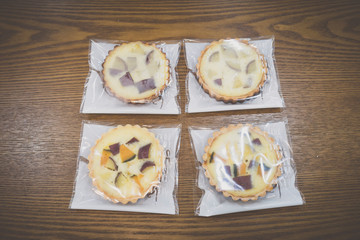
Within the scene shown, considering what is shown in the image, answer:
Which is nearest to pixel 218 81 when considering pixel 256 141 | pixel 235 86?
pixel 235 86

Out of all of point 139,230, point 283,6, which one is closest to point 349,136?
point 283,6

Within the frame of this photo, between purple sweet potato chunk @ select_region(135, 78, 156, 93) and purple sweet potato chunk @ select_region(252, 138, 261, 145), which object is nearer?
purple sweet potato chunk @ select_region(252, 138, 261, 145)

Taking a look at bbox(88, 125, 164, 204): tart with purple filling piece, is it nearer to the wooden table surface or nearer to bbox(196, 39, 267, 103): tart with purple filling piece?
the wooden table surface

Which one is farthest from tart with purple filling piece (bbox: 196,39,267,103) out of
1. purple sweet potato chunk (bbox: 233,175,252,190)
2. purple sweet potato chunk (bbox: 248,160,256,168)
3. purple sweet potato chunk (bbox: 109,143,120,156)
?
purple sweet potato chunk (bbox: 109,143,120,156)

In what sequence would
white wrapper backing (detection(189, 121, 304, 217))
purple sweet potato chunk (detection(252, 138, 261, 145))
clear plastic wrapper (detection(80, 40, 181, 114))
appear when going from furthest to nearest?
1. clear plastic wrapper (detection(80, 40, 181, 114))
2. purple sweet potato chunk (detection(252, 138, 261, 145))
3. white wrapper backing (detection(189, 121, 304, 217))

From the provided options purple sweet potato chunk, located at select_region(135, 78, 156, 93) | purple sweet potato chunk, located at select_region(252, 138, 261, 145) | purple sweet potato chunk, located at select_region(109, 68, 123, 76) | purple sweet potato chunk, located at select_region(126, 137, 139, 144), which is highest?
purple sweet potato chunk, located at select_region(109, 68, 123, 76)

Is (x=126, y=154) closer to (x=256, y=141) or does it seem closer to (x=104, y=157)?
(x=104, y=157)

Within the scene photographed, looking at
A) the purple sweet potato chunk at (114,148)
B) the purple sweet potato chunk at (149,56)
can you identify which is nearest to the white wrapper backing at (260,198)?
the purple sweet potato chunk at (114,148)
